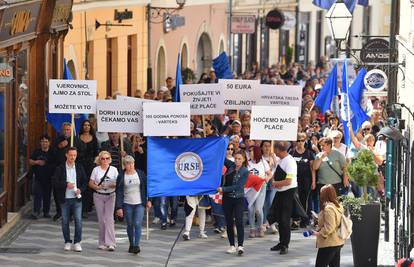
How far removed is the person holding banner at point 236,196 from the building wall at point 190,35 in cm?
1956

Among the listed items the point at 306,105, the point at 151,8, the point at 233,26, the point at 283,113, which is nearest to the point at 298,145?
the point at 283,113

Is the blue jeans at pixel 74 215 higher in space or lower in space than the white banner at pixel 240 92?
lower

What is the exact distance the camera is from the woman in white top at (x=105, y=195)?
19594mm

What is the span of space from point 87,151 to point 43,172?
2.58 feet

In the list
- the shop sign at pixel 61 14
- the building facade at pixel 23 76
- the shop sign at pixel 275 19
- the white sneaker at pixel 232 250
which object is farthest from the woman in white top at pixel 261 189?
the shop sign at pixel 275 19

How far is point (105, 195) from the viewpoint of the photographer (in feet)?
64.7

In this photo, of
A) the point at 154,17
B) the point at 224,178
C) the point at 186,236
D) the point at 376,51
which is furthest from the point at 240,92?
the point at 154,17

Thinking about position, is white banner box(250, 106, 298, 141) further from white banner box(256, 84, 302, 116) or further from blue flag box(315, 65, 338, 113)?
blue flag box(315, 65, 338, 113)

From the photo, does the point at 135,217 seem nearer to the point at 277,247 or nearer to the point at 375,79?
the point at 277,247

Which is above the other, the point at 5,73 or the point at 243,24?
the point at 243,24

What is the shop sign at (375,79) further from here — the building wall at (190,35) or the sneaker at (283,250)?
the building wall at (190,35)

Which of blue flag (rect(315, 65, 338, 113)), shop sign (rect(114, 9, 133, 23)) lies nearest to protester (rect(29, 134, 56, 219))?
blue flag (rect(315, 65, 338, 113))

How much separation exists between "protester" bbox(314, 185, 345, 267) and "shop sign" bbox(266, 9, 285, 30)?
1236 inches

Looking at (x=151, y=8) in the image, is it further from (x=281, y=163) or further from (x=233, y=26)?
(x=281, y=163)
